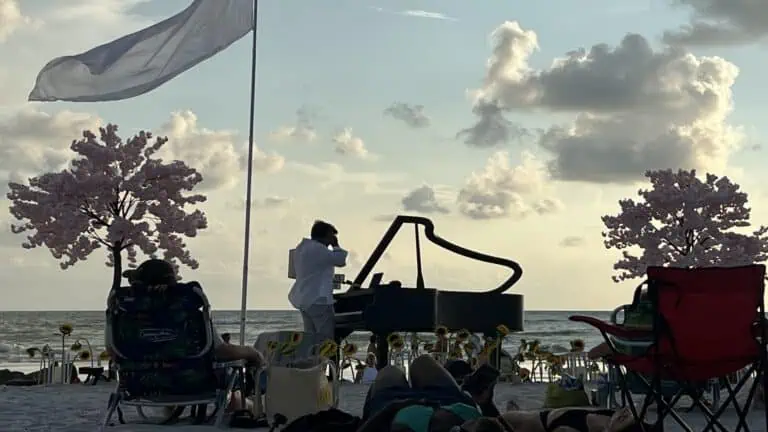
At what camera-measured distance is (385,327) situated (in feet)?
32.0

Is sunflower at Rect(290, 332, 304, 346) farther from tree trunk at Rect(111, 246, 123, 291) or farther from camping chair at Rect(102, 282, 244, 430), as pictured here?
tree trunk at Rect(111, 246, 123, 291)

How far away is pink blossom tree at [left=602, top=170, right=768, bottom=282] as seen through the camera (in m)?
19.8

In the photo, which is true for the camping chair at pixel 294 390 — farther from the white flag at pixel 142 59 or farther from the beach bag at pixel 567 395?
the white flag at pixel 142 59

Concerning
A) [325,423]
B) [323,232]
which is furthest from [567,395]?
[323,232]

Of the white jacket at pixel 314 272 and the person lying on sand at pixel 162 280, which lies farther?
the white jacket at pixel 314 272

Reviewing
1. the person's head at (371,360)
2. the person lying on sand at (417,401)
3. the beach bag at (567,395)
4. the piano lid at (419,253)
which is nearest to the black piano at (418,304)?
the piano lid at (419,253)

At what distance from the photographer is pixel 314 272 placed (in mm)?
8812

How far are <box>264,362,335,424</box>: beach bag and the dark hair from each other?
8.76 ft

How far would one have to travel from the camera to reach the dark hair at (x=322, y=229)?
8750mm

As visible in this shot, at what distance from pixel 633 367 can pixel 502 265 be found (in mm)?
6949

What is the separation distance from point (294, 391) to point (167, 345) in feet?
2.67

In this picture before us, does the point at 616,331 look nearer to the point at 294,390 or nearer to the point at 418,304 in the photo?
the point at 294,390

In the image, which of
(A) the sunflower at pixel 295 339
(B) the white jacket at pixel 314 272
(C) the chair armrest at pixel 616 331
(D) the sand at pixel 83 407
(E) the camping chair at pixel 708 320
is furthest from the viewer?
(B) the white jacket at pixel 314 272

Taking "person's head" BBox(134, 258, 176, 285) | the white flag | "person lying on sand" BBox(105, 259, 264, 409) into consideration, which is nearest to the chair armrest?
"person lying on sand" BBox(105, 259, 264, 409)
